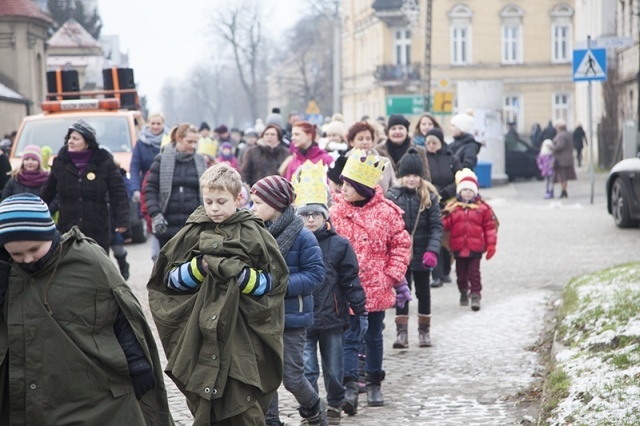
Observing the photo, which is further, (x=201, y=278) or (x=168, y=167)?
(x=168, y=167)

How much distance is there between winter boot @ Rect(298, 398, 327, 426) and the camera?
7172 millimetres

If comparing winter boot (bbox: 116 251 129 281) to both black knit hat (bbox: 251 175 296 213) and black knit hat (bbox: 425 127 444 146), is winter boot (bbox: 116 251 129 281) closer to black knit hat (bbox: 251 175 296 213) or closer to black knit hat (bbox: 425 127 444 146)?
black knit hat (bbox: 425 127 444 146)

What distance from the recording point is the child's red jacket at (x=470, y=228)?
1240 cm

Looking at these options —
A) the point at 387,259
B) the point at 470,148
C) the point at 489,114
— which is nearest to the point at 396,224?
the point at 387,259

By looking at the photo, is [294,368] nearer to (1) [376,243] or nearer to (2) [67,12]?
(1) [376,243]

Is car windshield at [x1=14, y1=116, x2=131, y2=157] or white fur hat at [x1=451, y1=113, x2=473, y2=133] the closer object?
white fur hat at [x1=451, y1=113, x2=473, y2=133]

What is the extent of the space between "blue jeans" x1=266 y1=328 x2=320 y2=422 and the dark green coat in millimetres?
674

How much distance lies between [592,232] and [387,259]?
11953 millimetres

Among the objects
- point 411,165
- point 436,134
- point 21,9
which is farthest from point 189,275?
point 21,9

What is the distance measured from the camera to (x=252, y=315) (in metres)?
6.04

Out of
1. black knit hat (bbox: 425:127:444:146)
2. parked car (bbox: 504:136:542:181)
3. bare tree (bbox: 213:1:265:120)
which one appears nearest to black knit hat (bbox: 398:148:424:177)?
black knit hat (bbox: 425:127:444:146)

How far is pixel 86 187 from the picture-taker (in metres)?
11.5

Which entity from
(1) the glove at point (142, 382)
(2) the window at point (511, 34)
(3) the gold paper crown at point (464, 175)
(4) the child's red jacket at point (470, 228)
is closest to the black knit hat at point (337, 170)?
(4) the child's red jacket at point (470, 228)

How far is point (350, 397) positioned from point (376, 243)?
106 cm
